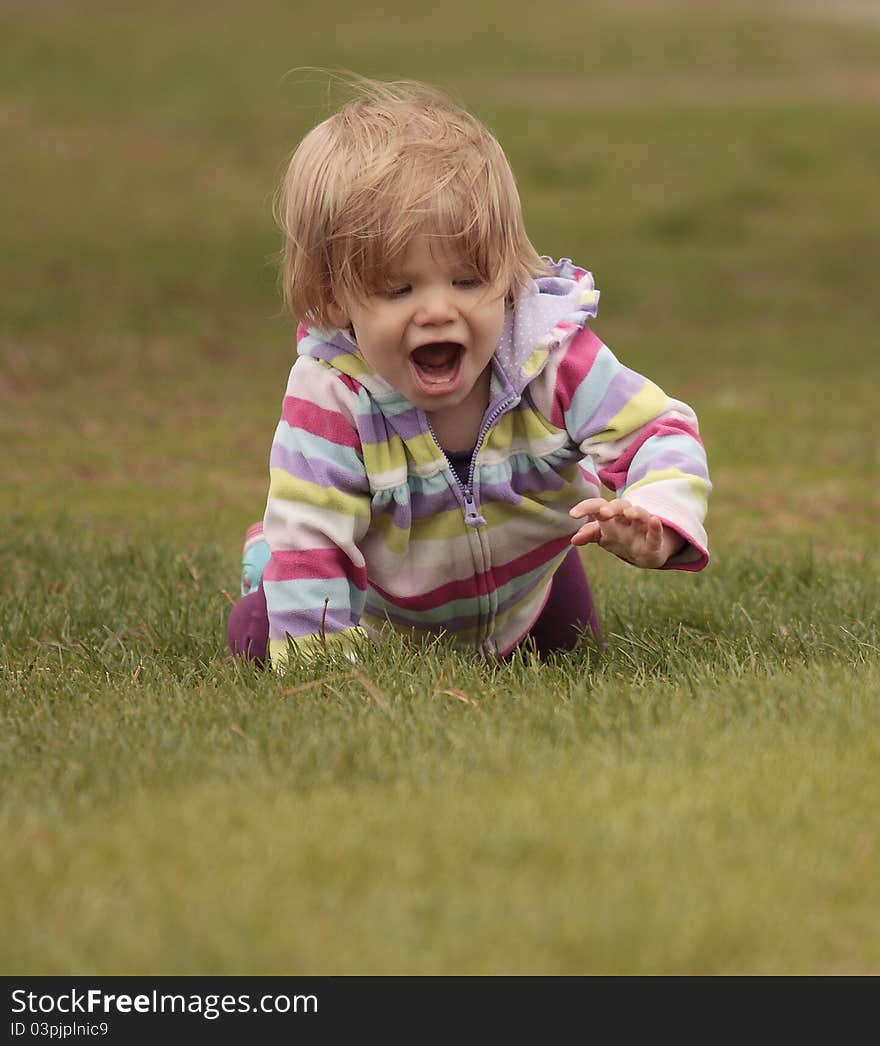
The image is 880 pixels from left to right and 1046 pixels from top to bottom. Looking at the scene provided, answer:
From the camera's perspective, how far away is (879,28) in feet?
106

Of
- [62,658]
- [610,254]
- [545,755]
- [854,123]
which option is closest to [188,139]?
[610,254]

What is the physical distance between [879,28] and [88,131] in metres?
19.6

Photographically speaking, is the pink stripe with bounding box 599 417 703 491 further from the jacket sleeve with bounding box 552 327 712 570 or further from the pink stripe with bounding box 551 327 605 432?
the pink stripe with bounding box 551 327 605 432

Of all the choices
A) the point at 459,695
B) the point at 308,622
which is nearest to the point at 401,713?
the point at 459,695

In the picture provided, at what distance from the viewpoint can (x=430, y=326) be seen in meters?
3.56

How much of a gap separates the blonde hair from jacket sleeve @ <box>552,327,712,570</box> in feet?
0.92

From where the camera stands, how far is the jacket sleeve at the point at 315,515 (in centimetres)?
377

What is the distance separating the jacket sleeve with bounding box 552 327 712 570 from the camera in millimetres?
3596

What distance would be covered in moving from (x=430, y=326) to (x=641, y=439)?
0.60 m

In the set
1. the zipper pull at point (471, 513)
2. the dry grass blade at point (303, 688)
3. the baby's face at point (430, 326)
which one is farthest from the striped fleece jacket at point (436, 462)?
the dry grass blade at point (303, 688)

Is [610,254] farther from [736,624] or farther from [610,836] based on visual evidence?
[610,836]
